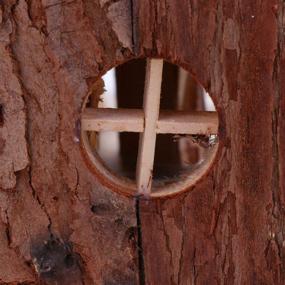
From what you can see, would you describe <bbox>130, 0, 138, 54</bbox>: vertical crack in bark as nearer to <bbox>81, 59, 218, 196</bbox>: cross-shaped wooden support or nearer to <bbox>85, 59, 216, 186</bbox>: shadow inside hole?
<bbox>81, 59, 218, 196</bbox>: cross-shaped wooden support

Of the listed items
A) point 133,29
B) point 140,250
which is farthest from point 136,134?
point 133,29

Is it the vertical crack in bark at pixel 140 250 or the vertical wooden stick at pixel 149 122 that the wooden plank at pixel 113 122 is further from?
the vertical crack in bark at pixel 140 250

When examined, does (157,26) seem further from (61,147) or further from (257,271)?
(257,271)

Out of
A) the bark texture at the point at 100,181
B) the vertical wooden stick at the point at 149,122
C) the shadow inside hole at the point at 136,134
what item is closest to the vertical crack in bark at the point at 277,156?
the bark texture at the point at 100,181

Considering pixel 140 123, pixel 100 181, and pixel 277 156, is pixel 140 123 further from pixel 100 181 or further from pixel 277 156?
pixel 277 156

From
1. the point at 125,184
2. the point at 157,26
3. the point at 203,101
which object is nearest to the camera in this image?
the point at 157,26

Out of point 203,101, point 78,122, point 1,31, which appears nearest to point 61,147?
point 78,122

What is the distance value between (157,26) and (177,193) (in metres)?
0.26

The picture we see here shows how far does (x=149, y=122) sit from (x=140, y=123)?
14mm

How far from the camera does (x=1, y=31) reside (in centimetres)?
85

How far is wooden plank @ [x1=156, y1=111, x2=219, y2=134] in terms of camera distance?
902 mm

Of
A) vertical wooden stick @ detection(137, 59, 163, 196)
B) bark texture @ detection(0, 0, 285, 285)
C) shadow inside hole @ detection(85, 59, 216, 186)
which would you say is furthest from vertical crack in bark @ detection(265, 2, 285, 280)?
shadow inside hole @ detection(85, 59, 216, 186)

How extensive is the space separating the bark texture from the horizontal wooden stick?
0.03m

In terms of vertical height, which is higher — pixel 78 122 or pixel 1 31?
pixel 1 31
